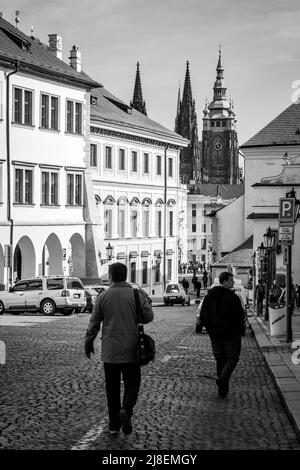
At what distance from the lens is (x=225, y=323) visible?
13883 mm

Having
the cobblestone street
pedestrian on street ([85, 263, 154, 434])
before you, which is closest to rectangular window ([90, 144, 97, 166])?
the cobblestone street

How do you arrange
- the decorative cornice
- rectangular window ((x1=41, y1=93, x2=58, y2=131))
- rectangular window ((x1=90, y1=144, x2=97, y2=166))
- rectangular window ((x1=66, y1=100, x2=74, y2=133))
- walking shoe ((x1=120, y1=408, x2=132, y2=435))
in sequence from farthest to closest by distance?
the decorative cornice
rectangular window ((x1=90, y1=144, x2=97, y2=166))
rectangular window ((x1=66, y1=100, x2=74, y2=133))
rectangular window ((x1=41, y1=93, x2=58, y2=131))
walking shoe ((x1=120, y1=408, x2=132, y2=435))

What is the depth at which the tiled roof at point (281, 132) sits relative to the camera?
68.1 m

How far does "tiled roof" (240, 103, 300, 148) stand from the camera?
2682 inches

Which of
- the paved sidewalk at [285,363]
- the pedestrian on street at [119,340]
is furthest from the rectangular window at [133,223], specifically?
the pedestrian on street at [119,340]

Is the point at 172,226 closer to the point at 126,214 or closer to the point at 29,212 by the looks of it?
the point at 126,214

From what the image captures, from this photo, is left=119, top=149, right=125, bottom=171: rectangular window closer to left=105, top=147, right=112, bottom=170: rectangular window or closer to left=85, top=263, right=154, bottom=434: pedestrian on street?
left=105, top=147, right=112, bottom=170: rectangular window

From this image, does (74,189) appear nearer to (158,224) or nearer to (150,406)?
(158,224)

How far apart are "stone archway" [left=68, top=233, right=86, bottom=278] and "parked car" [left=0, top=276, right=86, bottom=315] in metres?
20.5

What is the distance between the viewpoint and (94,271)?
61156mm

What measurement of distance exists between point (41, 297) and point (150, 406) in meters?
27.1

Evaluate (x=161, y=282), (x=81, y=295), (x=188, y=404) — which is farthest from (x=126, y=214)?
(x=188, y=404)

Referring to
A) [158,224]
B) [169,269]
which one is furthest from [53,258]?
[169,269]

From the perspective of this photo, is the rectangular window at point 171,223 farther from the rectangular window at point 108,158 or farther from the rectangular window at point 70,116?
the rectangular window at point 70,116
